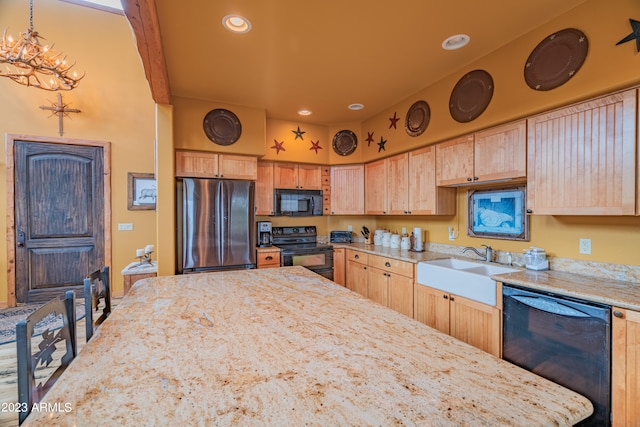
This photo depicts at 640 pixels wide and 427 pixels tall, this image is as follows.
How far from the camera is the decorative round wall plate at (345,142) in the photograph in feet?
14.1

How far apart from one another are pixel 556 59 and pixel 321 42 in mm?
1707

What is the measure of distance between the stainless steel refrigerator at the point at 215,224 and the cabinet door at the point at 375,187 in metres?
1.65

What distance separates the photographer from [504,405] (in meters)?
0.70

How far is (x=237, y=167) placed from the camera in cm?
361

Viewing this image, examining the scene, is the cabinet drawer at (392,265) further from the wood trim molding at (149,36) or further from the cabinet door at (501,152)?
the wood trim molding at (149,36)

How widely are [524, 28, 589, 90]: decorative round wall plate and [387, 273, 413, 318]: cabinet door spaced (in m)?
1.97

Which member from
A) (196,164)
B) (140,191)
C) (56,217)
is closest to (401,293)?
(196,164)

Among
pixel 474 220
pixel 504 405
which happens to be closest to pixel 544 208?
pixel 474 220

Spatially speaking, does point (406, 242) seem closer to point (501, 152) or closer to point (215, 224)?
point (501, 152)

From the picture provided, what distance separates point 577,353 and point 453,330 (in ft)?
2.87

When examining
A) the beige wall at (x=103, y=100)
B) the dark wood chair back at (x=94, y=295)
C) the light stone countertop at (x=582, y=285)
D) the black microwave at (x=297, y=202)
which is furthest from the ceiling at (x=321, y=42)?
the beige wall at (x=103, y=100)

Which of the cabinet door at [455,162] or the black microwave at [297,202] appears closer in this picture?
the cabinet door at [455,162]

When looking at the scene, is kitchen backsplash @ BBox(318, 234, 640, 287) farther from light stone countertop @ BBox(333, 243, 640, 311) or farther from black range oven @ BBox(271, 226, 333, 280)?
black range oven @ BBox(271, 226, 333, 280)

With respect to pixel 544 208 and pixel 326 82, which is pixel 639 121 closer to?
pixel 544 208
